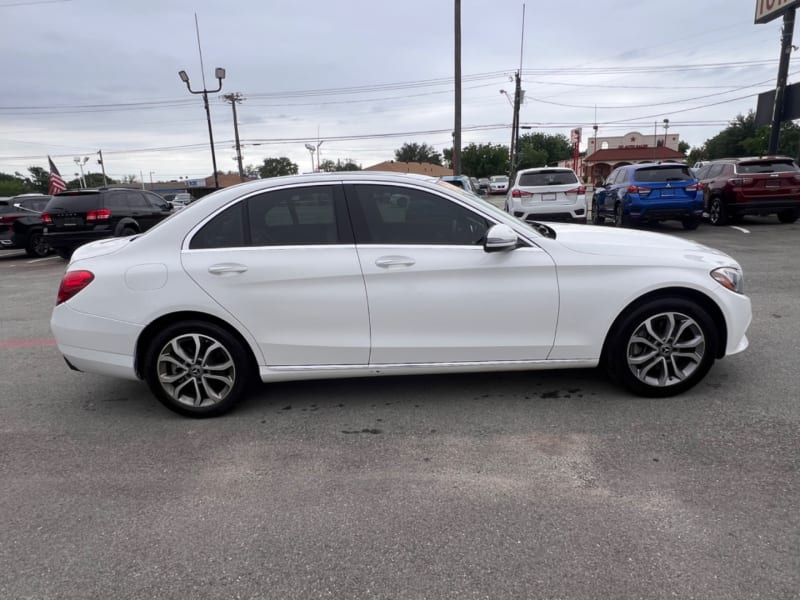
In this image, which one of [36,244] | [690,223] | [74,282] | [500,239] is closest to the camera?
[500,239]

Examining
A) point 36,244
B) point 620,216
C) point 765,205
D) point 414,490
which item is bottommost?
point 414,490

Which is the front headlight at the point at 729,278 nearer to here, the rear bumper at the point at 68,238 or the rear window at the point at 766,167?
the rear window at the point at 766,167

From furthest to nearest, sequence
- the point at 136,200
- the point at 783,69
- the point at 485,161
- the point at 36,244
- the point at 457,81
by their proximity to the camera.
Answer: the point at 485,161 < the point at 457,81 < the point at 783,69 < the point at 36,244 < the point at 136,200

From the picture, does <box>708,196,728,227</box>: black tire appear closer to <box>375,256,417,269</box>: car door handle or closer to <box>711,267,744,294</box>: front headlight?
<box>711,267,744,294</box>: front headlight

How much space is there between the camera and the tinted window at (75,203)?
11984 millimetres

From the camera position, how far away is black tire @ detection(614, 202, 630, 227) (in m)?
12.5

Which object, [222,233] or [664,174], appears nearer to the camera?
[222,233]

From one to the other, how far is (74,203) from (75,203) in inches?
0.8

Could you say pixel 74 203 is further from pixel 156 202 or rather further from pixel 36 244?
pixel 36 244

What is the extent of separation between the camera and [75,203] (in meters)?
12.0

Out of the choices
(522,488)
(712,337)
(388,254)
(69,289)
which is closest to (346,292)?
(388,254)

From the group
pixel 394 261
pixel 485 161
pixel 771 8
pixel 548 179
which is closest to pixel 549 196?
pixel 548 179

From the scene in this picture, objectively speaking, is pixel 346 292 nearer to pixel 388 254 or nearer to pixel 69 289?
pixel 388 254

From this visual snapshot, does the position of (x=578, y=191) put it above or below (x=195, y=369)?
above
